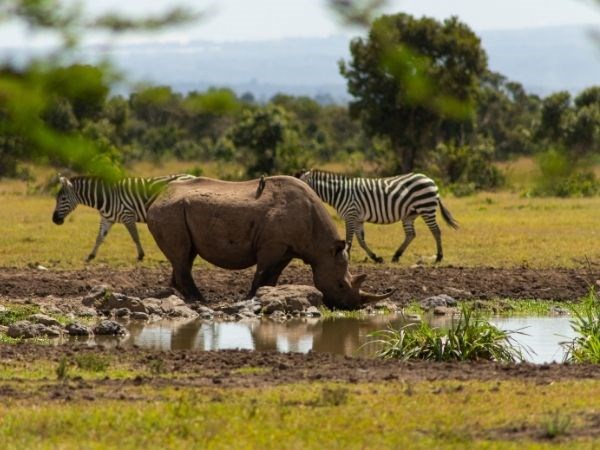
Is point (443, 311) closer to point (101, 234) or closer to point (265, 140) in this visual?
point (101, 234)

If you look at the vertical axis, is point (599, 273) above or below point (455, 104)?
below

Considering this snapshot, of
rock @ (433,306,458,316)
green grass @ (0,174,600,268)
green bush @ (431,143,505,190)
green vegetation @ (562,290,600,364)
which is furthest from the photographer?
green bush @ (431,143,505,190)

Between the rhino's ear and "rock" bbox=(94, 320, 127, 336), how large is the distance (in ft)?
11.4

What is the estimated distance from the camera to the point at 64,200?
23.8 m

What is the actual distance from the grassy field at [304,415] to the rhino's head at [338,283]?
262 inches

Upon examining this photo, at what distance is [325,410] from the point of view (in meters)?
9.17

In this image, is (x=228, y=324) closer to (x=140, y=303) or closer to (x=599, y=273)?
(x=140, y=303)

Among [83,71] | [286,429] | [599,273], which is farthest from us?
[599,273]

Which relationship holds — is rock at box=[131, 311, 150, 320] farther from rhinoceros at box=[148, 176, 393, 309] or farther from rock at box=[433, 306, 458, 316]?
rock at box=[433, 306, 458, 316]

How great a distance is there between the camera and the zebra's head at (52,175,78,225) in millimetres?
23703

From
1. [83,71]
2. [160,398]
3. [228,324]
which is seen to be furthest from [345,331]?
[83,71]

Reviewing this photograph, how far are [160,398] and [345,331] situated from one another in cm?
615

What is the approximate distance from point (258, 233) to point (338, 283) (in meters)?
1.26

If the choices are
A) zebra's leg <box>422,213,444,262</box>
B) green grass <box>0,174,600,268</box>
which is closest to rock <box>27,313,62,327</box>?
green grass <box>0,174,600,268</box>
